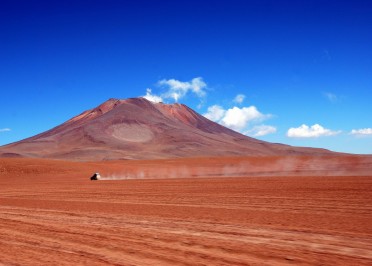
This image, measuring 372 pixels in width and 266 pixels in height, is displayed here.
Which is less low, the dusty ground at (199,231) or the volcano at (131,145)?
the volcano at (131,145)

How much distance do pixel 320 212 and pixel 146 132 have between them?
558 feet

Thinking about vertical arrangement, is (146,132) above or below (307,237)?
above

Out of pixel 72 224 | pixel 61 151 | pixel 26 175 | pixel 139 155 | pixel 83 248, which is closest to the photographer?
pixel 83 248

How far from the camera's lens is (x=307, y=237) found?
391 inches

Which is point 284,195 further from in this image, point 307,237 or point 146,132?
point 146,132

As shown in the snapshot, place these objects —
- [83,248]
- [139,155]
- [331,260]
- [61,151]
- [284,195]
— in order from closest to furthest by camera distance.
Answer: [331,260], [83,248], [284,195], [139,155], [61,151]

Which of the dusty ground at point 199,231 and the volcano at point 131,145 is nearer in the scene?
the dusty ground at point 199,231

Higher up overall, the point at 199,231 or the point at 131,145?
the point at 131,145

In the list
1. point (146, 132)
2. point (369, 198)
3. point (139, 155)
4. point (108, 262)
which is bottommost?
point (108, 262)

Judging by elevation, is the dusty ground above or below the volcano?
below

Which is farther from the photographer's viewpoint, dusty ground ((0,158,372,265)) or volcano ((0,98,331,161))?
volcano ((0,98,331,161))

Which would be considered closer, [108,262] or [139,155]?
[108,262]

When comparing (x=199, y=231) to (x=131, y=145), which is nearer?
(x=199, y=231)

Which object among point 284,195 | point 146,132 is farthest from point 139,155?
point 284,195
